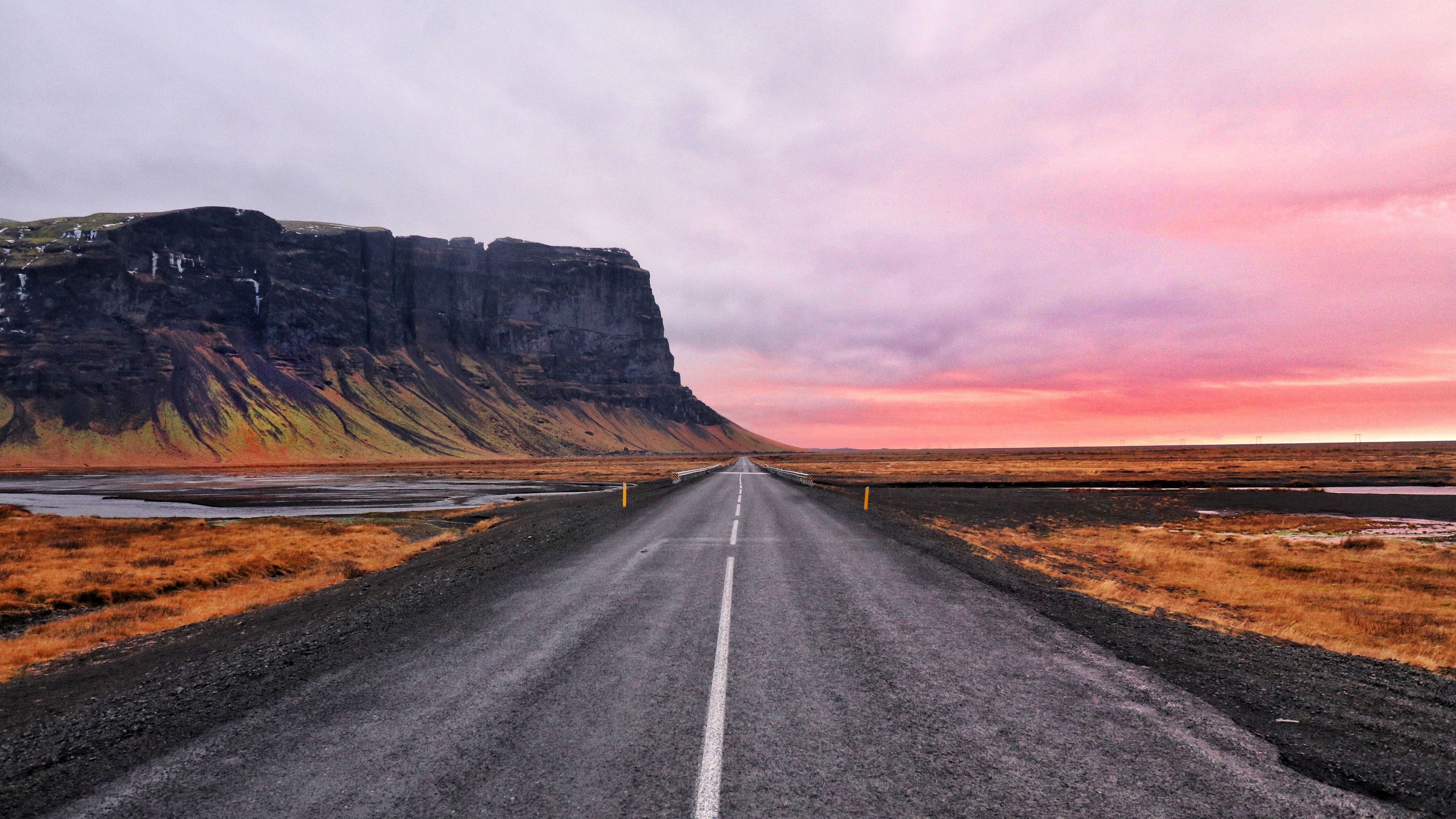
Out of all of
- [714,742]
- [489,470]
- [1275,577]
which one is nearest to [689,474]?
[1275,577]

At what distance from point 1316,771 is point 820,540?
1172cm

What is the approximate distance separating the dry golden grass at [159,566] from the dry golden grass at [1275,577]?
18071 millimetres

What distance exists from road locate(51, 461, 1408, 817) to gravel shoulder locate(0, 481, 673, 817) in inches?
14.4

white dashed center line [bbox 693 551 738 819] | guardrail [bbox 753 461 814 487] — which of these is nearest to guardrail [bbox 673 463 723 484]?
guardrail [bbox 753 461 814 487]

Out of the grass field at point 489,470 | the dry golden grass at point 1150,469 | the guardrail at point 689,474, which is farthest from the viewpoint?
the grass field at point 489,470

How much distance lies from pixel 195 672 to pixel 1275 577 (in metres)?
23.5

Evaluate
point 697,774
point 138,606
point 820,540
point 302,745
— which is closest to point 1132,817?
point 697,774

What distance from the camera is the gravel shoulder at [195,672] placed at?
4.88 meters

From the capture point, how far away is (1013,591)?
10.6 m

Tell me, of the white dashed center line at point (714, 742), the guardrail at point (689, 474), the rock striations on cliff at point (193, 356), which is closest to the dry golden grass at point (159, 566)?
the white dashed center line at point (714, 742)

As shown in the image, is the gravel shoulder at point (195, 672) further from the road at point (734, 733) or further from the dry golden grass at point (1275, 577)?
the dry golden grass at point (1275, 577)

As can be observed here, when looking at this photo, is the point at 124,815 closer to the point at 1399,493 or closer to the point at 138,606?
the point at 138,606

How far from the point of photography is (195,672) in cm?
724

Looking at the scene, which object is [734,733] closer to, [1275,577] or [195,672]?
[195,672]
